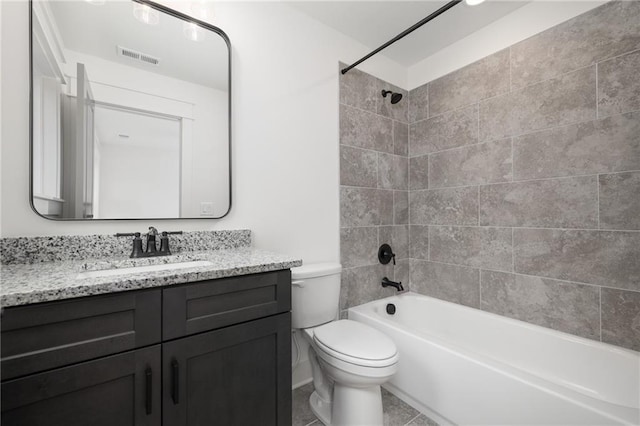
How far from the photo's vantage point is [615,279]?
148cm

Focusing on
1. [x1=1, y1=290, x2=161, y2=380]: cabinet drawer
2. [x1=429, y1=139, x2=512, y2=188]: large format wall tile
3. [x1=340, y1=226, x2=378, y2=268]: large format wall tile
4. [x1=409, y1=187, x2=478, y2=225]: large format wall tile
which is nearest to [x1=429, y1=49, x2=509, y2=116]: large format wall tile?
[x1=429, y1=139, x2=512, y2=188]: large format wall tile

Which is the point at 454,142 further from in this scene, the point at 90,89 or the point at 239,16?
the point at 90,89

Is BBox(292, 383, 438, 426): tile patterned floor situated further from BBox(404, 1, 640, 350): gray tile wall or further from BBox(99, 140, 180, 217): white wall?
BBox(99, 140, 180, 217): white wall

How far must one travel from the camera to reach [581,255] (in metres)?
1.59

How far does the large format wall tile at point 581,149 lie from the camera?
144cm

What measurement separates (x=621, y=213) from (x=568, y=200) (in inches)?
9.0

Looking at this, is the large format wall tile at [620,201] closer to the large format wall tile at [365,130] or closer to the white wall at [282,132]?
the large format wall tile at [365,130]

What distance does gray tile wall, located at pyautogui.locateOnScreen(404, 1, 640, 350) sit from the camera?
1.46 m

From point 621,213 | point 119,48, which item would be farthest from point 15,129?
point 621,213

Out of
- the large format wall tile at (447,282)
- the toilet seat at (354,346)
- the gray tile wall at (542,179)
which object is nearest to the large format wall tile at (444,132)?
the gray tile wall at (542,179)

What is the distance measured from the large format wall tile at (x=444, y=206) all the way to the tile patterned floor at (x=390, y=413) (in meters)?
1.34

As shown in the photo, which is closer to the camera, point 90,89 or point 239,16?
point 90,89

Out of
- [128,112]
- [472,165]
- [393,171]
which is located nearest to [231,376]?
[128,112]

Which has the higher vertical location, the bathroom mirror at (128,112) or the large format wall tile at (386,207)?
the bathroom mirror at (128,112)
